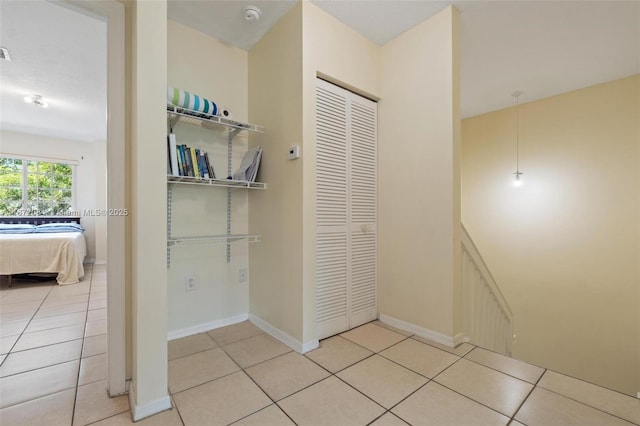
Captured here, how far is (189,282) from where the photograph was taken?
2.14 m

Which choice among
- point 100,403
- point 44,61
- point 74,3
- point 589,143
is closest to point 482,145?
point 589,143

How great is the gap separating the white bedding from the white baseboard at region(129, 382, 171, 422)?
352 cm

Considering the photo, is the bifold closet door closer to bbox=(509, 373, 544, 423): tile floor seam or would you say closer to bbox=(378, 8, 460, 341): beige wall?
bbox=(378, 8, 460, 341): beige wall

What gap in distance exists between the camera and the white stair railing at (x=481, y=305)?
7.42 ft

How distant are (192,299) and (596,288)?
161 inches

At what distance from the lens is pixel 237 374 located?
5.33ft

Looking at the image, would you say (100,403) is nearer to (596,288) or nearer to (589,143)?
(596,288)

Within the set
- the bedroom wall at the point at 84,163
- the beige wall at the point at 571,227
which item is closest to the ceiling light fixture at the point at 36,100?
the bedroom wall at the point at 84,163

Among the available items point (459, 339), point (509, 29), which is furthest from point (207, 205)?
point (509, 29)

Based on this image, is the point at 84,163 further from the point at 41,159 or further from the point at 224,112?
the point at 224,112

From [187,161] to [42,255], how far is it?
345 centimetres

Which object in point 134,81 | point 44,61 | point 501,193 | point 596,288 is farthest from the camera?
point 501,193

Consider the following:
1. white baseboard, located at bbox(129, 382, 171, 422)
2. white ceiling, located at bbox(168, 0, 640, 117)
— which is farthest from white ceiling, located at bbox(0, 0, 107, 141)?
white baseboard, located at bbox(129, 382, 171, 422)

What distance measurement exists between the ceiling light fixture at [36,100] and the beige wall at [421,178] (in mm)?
4539
